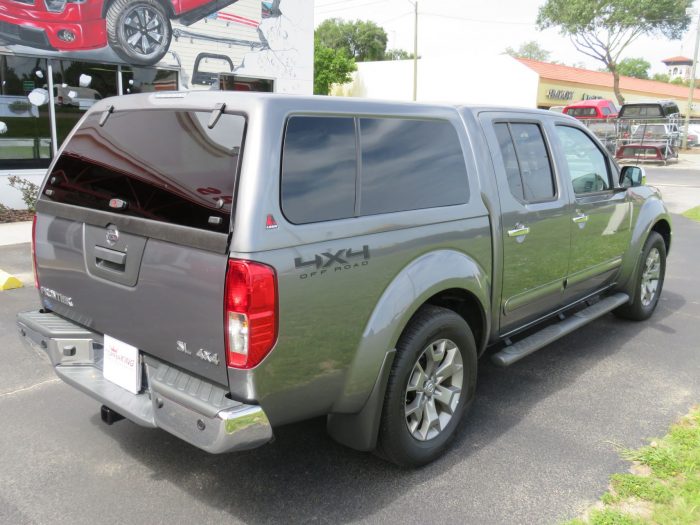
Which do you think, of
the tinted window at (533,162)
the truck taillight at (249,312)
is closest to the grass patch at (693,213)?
the tinted window at (533,162)

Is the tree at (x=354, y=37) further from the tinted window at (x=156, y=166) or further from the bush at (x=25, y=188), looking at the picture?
the tinted window at (x=156, y=166)

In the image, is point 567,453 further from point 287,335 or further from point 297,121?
point 297,121

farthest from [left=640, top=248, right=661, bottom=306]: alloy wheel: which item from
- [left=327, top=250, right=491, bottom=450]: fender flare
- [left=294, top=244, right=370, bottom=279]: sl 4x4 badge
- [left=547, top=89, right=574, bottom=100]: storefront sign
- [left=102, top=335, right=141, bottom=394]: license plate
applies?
[left=547, top=89, right=574, bottom=100]: storefront sign

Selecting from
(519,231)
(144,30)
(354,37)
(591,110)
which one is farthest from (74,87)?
(354,37)

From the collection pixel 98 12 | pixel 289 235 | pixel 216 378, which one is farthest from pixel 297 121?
pixel 98 12

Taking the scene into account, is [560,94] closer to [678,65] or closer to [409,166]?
[409,166]

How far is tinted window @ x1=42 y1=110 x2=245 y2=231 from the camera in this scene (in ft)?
8.43

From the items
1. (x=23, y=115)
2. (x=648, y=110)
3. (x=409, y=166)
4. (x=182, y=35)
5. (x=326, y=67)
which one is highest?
(x=326, y=67)

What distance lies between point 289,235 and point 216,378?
2.18 feet

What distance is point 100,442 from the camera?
137 inches

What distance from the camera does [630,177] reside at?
510 centimetres

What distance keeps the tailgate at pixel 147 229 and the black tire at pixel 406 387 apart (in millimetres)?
873

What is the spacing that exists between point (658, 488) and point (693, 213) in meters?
11.1

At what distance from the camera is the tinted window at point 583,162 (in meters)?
4.50
